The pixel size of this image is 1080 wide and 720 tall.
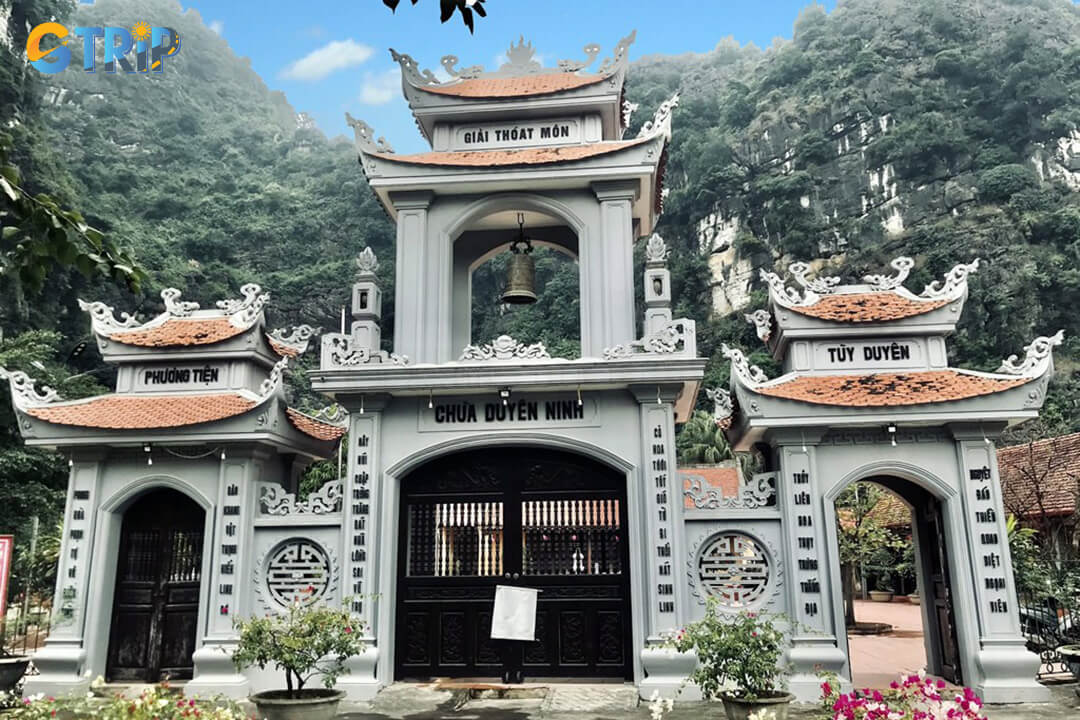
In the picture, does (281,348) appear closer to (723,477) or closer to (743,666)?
(743,666)

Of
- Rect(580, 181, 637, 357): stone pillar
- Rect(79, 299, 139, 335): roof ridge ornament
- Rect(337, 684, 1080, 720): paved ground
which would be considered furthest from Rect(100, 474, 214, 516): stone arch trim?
Rect(580, 181, 637, 357): stone pillar

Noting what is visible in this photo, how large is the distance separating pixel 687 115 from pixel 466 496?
208 feet

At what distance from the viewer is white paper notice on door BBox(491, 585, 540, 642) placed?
10.0 metres

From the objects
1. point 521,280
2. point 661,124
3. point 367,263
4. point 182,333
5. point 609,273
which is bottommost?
point 182,333

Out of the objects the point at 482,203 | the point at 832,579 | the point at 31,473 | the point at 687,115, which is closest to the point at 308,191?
the point at 687,115

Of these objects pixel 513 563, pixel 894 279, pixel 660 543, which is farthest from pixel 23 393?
pixel 894 279

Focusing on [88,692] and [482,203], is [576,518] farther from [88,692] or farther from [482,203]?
[88,692]

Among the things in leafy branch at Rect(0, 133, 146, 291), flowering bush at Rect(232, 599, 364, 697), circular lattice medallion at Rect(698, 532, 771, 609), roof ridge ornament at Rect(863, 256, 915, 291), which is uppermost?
roof ridge ornament at Rect(863, 256, 915, 291)

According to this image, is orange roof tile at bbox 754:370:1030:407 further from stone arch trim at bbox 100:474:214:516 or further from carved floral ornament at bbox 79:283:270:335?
stone arch trim at bbox 100:474:214:516

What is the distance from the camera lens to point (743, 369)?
33.9 ft

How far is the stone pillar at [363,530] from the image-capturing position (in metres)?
9.84

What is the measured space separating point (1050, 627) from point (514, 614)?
315 inches

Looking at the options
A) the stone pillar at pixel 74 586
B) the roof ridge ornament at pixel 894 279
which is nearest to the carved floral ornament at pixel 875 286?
the roof ridge ornament at pixel 894 279

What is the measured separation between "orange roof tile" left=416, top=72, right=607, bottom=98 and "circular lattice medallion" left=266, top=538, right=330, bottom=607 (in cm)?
671
